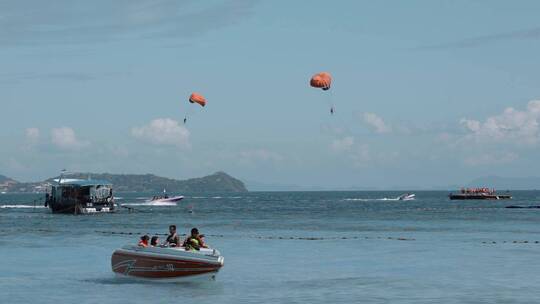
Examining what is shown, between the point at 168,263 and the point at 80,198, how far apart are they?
94.6 metres

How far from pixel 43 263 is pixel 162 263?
12981mm

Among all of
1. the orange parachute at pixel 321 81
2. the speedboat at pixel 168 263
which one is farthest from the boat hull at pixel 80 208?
the speedboat at pixel 168 263

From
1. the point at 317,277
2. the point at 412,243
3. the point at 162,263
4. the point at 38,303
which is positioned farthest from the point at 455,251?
the point at 38,303

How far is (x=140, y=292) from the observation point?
38.9 metres

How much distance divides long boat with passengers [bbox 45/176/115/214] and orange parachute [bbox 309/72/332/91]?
6744cm

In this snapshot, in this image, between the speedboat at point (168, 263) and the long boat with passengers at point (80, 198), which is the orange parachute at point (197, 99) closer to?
the speedboat at point (168, 263)

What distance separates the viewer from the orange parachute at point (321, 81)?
68.6 meters

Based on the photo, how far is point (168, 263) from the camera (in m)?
40.8

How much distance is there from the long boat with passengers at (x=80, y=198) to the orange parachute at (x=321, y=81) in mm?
67442

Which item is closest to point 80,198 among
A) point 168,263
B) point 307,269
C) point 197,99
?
point 197,99

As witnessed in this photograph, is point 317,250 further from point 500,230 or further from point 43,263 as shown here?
point 500,230

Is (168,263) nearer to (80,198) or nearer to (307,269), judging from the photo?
(307,269)

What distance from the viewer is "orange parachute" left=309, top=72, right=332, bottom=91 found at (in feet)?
225

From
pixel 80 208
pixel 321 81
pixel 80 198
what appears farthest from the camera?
pixel 80 198
